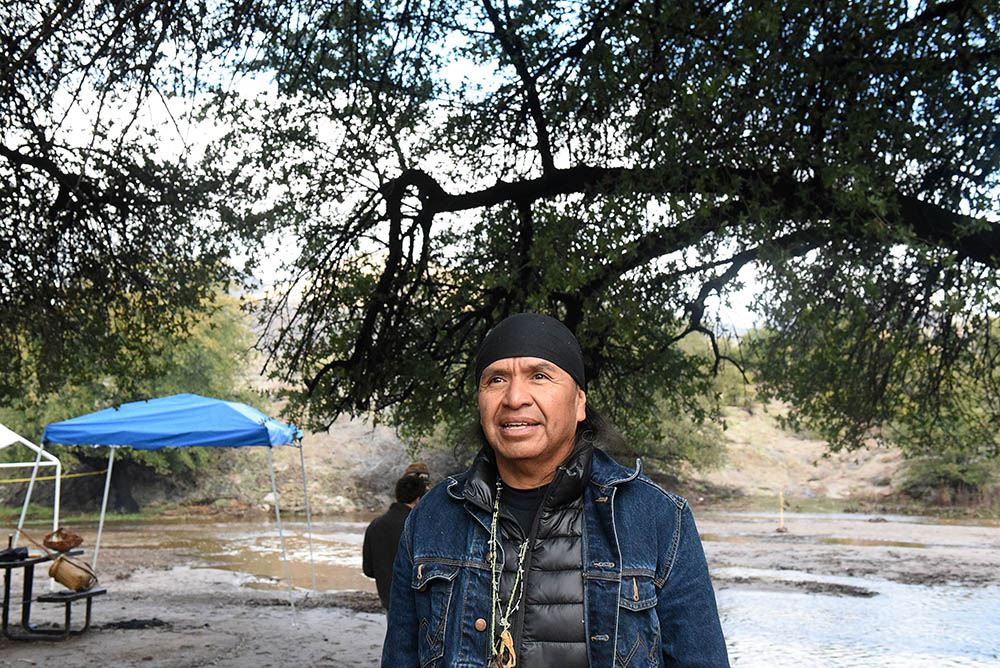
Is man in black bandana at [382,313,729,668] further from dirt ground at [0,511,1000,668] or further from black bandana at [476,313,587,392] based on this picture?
dirt ground at [0,511,1000,668]

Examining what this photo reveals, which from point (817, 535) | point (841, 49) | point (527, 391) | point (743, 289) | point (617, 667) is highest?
point (841, 49)

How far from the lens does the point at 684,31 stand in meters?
6.79

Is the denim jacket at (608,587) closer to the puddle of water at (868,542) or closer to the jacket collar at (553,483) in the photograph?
the jacket collar at (553,483)

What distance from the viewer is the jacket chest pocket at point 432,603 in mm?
2240

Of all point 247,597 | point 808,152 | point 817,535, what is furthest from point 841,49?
point 817,535

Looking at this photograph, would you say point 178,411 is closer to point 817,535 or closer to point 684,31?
point 684,31

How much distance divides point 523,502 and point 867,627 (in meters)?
11.0

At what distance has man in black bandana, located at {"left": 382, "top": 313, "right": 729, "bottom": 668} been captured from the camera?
2.16 m

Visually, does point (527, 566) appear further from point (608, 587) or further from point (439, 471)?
point (439, 471)

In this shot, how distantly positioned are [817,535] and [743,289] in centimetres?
1847

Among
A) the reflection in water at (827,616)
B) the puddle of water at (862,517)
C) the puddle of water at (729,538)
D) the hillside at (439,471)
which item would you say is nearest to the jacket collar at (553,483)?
the reflection in water at (827,616)

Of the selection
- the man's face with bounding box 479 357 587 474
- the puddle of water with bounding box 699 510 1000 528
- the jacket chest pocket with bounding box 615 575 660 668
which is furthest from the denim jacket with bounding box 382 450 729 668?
the puddle of water with bounding box 699 510 1000 528

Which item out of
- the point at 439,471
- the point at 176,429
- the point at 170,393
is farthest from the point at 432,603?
the point at 439,471

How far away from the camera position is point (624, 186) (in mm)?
6938
